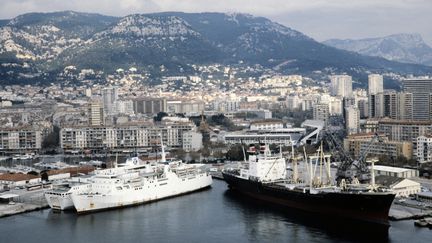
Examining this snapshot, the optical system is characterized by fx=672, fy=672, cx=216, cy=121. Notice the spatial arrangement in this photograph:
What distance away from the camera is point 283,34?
91.2m

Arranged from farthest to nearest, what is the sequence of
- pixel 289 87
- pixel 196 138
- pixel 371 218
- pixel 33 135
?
1. pixel 289 87
2. pixel 33 135
3. pixel 196 138
4. pixel 371 218

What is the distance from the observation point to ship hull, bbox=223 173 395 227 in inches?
557

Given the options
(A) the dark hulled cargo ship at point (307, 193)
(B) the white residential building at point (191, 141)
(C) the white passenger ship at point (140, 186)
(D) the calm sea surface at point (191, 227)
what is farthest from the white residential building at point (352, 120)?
(D) the calm sea surface at point (191, 227)

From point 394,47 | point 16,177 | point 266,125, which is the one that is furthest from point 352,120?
point 394,47

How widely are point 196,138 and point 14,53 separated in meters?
40.6

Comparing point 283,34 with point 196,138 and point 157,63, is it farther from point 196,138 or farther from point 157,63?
point 196,138

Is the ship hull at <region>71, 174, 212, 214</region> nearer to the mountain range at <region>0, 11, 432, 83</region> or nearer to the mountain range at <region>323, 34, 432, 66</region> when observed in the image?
the mountain range at <region>0, 11, 432, 83</region>

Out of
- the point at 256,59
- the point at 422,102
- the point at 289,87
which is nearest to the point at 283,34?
the point at 256,59

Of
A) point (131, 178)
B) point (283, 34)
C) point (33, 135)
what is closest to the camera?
point (131, 178)

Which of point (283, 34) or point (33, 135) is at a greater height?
point (283, 34)

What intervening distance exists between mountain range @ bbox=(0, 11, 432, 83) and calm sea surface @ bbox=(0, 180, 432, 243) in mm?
45755

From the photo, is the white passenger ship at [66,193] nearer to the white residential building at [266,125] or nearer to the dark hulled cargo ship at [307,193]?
the dark hulled cargo ship at [307,193]

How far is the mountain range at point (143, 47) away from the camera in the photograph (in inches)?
2534

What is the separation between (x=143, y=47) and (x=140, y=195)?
5302 centimetres
